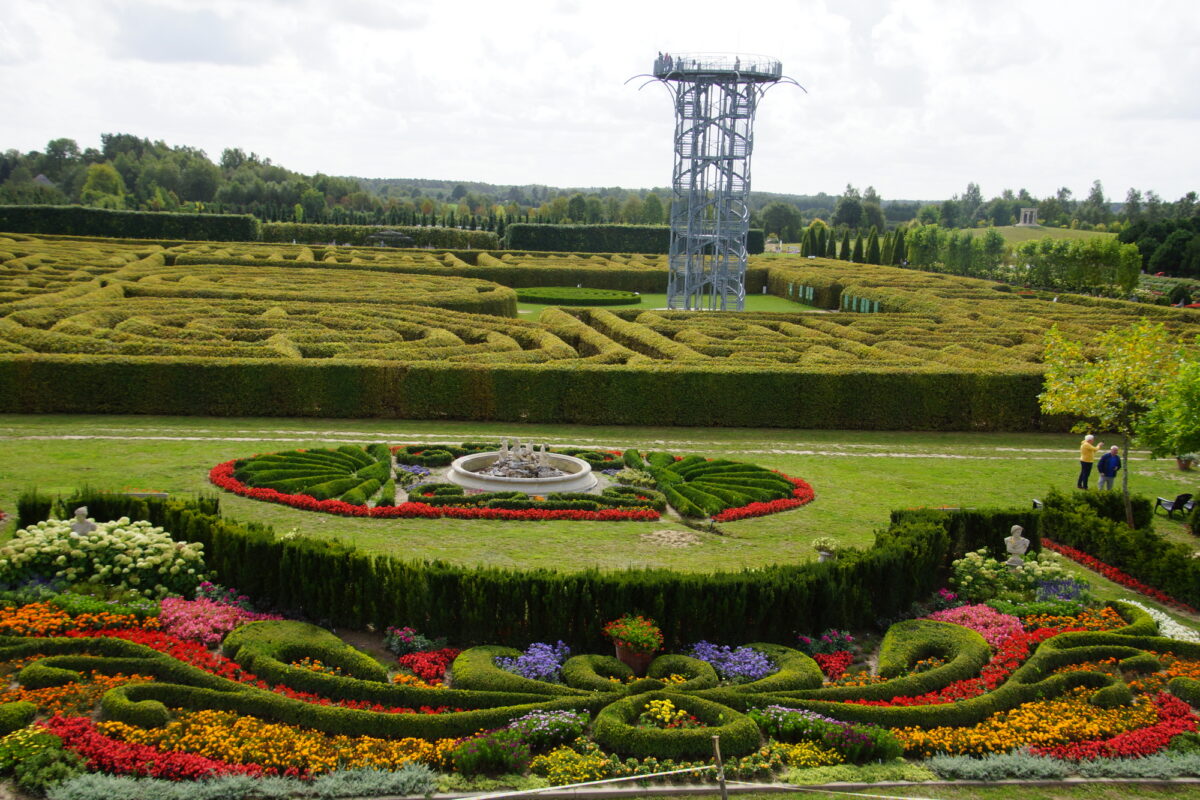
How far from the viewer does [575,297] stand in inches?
1721

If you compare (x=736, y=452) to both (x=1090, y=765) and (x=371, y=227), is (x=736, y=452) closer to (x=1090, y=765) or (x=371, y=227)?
(x=1090, y=765)

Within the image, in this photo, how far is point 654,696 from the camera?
905 cm

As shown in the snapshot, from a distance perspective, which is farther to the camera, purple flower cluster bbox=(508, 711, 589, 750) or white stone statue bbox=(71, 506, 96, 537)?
white stone statue bbox=(71, 506, 96, 537)

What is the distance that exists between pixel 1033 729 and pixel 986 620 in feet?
8.35

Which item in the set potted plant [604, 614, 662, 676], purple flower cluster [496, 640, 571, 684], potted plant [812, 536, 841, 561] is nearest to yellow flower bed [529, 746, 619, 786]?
purple flower cluster [496, 640, 571, 684]

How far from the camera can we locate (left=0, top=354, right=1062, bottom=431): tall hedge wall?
65.0ft

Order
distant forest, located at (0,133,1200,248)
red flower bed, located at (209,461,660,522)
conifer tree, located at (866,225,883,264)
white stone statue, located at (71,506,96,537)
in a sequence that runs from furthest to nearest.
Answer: distant forest, located at (0,133,1200,248), conifer tree, located at (866,225,883,264), red flower bed, located at (209,461,660,522), white stone statue, located at (71,506,96,537)

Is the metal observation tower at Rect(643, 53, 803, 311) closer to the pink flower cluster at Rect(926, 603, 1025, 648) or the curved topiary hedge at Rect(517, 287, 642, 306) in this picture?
the curved topiary hedge at Rect(517, 287, 642, 306)

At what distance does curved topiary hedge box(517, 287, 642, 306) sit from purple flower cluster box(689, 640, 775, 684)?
33.2 metres

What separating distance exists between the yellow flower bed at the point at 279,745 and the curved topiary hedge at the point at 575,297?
3520cm

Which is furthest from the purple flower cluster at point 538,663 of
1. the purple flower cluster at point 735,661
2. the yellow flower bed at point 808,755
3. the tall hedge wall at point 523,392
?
the tall hedge wall at point 523,392

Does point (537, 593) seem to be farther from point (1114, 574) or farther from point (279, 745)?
point (1114, 574)

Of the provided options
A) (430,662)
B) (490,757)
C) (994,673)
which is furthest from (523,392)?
(490,757)

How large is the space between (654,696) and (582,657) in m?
1.05
